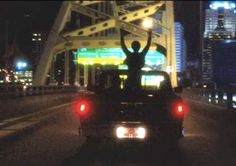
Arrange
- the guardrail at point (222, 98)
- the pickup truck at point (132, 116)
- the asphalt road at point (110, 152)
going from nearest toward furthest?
the asphalt road at point (110, 152), the pickup truck at point (132, 116), the guardrail at point (222, 98)

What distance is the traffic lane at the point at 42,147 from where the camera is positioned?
12062mm

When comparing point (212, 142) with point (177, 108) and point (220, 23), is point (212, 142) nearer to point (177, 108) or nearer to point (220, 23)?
point (177, 108)

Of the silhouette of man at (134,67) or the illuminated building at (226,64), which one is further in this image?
the illuminated building at (226,64)

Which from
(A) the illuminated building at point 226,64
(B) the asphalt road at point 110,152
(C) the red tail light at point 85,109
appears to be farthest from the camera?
(A) the illuminated building at point 226,64

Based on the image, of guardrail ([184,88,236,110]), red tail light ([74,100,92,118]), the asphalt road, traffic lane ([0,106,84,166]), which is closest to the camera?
the asphalt road

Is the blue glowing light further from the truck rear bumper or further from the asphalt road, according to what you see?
the truck rear bumper

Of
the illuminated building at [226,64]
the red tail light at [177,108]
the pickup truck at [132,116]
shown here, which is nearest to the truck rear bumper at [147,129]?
the pickup truck at [132,116]

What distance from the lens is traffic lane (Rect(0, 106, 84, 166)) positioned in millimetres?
12062

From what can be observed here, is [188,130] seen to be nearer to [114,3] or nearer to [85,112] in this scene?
[85,112]

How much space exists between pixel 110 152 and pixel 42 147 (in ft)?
6.16

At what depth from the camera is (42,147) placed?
47.2 ft

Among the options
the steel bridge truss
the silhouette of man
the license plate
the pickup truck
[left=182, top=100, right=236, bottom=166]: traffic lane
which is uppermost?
the steel bridge truss

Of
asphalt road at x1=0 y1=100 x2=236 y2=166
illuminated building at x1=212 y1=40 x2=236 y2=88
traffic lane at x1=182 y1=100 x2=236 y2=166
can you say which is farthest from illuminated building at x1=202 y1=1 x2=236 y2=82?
asphalt road at x1=0 y1=100 x2=236 y2=166

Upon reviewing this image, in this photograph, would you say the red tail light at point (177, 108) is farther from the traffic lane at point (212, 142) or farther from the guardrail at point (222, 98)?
the guardrail at point (222, 98)
